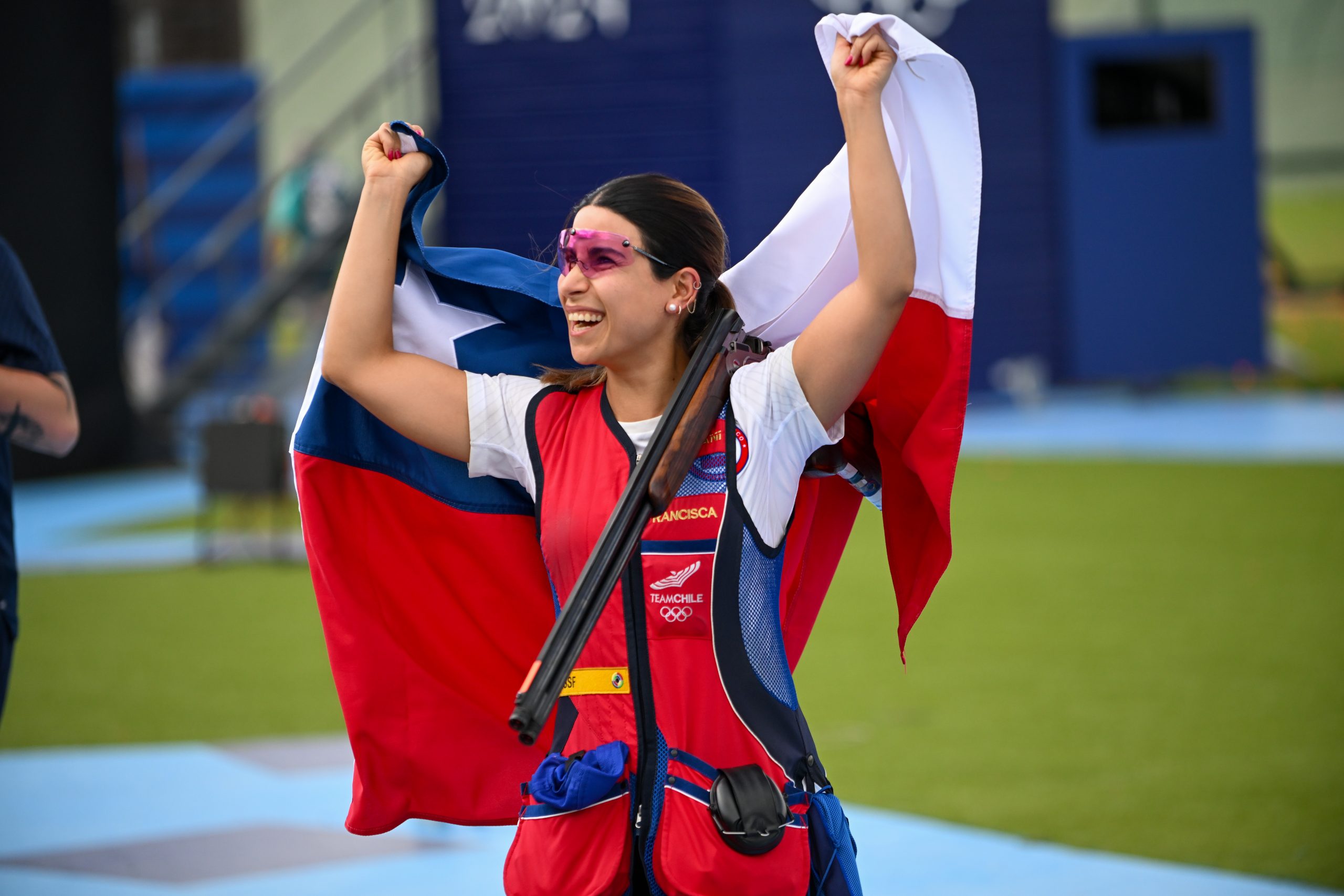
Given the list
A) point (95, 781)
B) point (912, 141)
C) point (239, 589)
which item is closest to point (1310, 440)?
point (239, 589)

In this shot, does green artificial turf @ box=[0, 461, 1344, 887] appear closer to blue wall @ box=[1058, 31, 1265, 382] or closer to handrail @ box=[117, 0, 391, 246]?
blue wall @ box=[1058, 31, 1265, 382]

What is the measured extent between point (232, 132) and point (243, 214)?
1865 millimetres

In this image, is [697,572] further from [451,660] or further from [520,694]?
[451,660]

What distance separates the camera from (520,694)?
188 cm

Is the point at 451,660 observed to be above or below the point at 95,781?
above

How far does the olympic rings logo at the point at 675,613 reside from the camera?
2.11 meters

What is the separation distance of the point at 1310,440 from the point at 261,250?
13.5 m

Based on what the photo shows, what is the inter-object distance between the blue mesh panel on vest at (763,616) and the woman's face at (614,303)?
34 centimetres

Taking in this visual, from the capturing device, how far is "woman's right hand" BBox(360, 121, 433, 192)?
2.28m

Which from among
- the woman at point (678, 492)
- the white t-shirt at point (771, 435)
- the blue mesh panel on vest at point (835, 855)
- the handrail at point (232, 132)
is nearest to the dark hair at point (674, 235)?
the woman at point (678, 492)

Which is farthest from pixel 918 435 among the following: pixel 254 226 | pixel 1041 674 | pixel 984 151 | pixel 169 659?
pixel 254 226

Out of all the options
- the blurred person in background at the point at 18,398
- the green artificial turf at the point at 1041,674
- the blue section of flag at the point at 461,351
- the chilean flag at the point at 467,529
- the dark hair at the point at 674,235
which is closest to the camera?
the dark hair at the point at 674,235

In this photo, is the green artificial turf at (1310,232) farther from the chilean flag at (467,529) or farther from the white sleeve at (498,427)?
the white sleeve at (498,427)

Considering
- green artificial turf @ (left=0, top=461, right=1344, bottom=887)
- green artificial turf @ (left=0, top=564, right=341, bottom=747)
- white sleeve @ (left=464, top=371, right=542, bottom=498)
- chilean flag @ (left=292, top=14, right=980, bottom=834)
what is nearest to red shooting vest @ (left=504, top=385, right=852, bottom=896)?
white sleeve @ (left=464, top=371, right=542, bottom=498)
